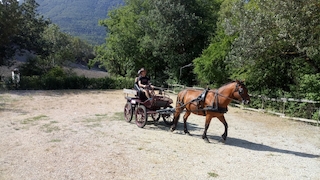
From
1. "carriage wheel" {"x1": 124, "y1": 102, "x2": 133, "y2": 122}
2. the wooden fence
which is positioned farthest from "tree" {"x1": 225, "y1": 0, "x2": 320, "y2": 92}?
"carriage wheel" {"x1": 124, "y1": 102, "x2": 133, "y2": 122}

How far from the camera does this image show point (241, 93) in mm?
7410

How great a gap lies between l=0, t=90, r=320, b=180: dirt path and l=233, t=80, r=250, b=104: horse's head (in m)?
1.37

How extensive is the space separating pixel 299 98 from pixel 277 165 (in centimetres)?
757

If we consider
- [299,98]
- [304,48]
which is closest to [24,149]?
[304,48]

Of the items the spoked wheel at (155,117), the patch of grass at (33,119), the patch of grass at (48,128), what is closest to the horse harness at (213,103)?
the spoked wheel at (155,117)

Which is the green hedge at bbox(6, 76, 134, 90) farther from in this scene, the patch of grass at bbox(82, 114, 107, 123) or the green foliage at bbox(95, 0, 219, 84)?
the patch of grass at bbox(82, 114, 107, 123)

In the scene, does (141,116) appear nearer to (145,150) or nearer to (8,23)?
(145,150)

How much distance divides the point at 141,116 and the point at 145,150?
2.63m

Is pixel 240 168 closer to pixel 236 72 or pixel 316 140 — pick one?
pixel 316 140

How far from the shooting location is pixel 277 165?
626 centimetres

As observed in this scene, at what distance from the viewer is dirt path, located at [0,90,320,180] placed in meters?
5.58

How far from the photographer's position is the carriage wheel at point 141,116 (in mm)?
9180

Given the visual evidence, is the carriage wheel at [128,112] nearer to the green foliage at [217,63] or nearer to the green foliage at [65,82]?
the green foliage at [217,63]

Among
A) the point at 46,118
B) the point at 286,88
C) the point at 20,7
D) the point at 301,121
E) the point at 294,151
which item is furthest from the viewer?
the point at 20,7
